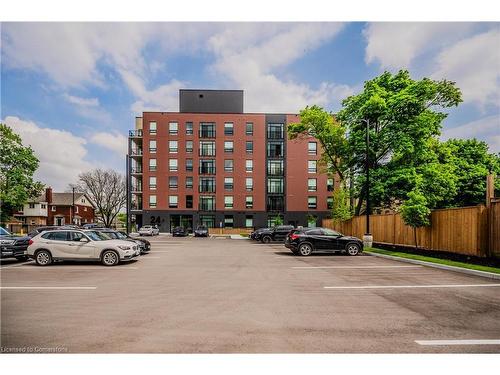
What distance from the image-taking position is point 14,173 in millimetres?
32969

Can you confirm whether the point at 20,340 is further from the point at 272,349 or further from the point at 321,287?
the point at 321,287

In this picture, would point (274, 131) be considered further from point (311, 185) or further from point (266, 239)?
point (266, 239)

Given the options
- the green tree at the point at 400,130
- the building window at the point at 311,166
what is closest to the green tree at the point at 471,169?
the green tree at the point at 400,130

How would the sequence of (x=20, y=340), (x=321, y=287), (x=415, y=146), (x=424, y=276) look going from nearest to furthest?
1. (x=20, y=340)
2. (x=321, y=287)
3. (x=424, y=276)
4. (x=415, y=146)

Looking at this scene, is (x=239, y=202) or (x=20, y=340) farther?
(x=239, y=202)

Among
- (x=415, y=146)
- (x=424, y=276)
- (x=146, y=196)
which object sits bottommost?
(x=424, y=276)

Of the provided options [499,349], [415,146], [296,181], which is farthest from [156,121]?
[499,349]

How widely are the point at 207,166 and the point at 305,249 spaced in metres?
39.0

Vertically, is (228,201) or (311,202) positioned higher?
(228,201)

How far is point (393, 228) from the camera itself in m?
19.4

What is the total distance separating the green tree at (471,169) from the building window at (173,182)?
131 ft

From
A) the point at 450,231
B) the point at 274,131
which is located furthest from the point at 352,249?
the point at 274,131

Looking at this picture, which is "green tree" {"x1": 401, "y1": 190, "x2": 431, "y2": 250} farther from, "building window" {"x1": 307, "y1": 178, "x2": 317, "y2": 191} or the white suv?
"building window" {"x1": 307, "y1": 178, "x2": 317, "y2": 191}

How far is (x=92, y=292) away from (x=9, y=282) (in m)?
3.64
